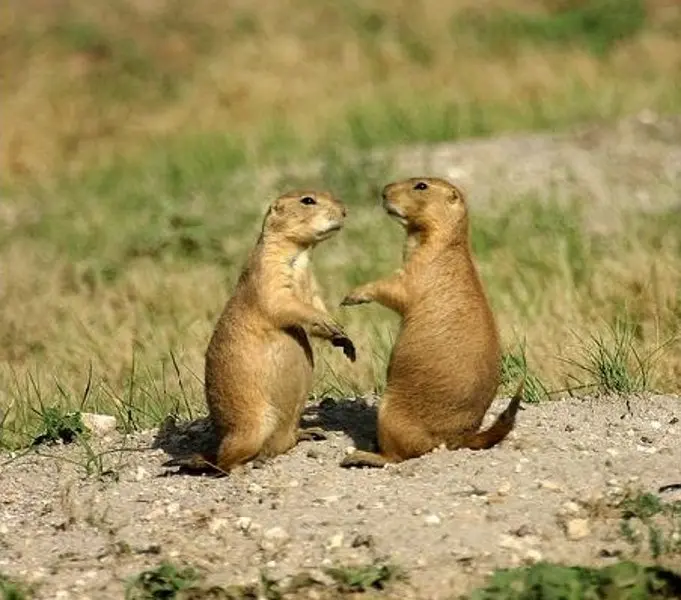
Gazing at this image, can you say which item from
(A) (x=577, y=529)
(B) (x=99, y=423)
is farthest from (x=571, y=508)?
(B) (x=99, y=423)

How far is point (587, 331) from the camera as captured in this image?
26.1 ft

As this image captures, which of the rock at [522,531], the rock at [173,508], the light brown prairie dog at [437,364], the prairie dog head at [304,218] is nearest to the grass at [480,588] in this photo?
the rock at [522,531]

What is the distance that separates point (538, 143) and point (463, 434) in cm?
702

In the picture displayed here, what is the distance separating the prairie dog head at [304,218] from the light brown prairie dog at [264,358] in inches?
2.4

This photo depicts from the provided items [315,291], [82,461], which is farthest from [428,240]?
[82,461]

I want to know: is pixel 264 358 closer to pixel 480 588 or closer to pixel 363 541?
pixel 363 541

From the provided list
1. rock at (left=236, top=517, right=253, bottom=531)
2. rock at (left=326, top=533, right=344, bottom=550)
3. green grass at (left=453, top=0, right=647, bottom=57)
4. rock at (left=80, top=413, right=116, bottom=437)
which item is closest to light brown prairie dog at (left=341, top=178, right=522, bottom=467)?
rock at (left=236, top=517, right=253, bottom=531)

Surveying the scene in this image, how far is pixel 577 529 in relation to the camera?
5348 millimetres

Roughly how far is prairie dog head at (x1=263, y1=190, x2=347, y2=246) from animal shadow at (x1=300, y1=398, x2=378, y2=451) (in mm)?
707

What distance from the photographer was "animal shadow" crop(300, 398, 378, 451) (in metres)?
6.58

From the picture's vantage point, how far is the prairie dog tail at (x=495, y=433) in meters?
6.00

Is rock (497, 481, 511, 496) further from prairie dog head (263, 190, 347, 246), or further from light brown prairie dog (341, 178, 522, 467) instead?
prairie dog head (263, 190, 347, 246)

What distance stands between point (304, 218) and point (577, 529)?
1.77 metres

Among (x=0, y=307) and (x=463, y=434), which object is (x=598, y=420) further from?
(x=0, y=307)
